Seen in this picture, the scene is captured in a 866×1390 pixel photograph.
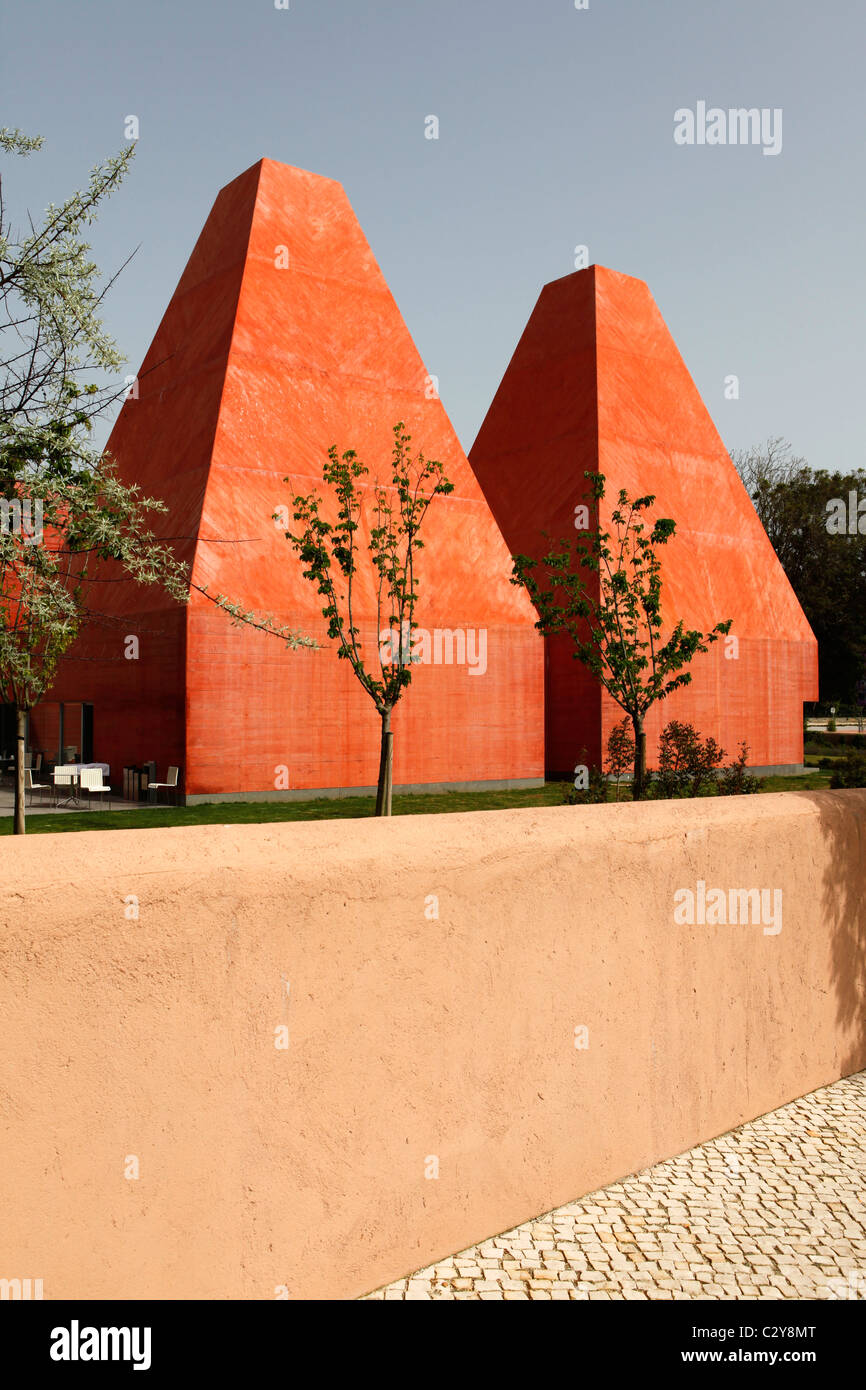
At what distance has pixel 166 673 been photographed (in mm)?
24297

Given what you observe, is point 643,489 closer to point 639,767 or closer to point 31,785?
point 639,767

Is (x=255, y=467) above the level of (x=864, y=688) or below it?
above

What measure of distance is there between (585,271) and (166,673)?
2158 cm

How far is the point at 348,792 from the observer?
25766 millimetres

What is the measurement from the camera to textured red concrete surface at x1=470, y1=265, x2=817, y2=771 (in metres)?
32.2

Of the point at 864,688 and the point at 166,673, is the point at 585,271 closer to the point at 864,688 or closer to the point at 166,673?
the point at 864,688

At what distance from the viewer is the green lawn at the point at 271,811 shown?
66.4ft

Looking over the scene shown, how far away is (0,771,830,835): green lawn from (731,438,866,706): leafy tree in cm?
2912

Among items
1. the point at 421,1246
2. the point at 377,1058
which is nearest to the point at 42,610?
the point at 377,1058

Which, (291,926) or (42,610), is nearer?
(291,926)

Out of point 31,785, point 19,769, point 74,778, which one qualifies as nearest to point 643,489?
point 74,778

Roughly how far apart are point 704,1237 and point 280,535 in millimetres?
22284
